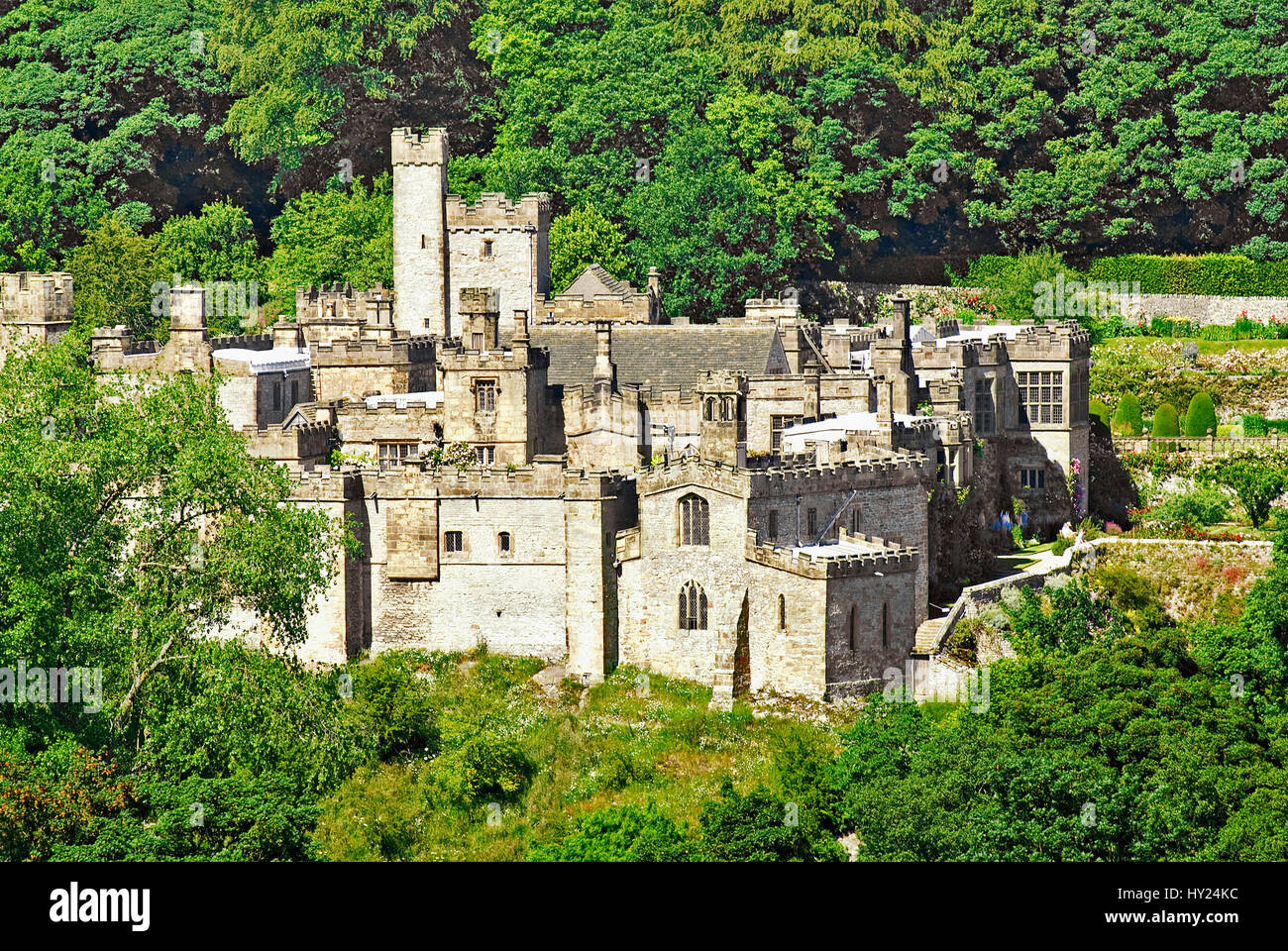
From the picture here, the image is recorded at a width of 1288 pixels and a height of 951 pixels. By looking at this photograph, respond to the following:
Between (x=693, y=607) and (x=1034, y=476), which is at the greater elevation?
(x=1034, y=476)

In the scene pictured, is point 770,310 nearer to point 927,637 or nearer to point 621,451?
point 621,451

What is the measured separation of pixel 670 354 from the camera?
79312 millimetres

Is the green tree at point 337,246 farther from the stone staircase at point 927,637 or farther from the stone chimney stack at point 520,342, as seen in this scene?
the stone staircase at point 927,637

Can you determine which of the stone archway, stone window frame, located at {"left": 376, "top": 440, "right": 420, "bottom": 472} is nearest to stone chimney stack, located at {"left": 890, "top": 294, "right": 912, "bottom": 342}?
stone window frame, located at {"left": 376, "top": 440, "right": 420, "bottom": 472}

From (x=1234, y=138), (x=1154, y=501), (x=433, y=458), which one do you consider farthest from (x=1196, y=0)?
(x=433, y=458)

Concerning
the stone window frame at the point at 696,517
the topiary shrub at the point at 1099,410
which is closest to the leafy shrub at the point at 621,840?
the stone window frame at the point at 696,517

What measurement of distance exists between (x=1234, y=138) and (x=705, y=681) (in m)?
45.0

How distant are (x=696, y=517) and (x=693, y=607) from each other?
227cm

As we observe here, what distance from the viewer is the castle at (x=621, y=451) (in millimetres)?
66938

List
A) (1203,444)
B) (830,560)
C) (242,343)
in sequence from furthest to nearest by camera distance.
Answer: (242,343) < (1203,444) < (830,560)

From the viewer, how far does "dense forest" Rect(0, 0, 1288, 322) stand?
335 feet

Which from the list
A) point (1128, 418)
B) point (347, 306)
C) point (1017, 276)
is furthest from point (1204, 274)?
point (347, 306)

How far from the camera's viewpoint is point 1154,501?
272 ft

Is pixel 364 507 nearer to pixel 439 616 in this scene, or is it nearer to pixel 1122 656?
pixel 439 616
